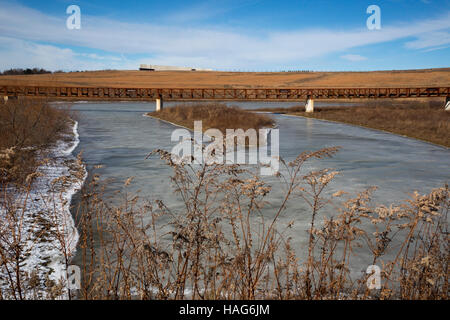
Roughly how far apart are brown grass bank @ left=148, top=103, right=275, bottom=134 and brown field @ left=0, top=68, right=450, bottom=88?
211 ft

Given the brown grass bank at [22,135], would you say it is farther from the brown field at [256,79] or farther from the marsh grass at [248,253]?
the brown field at [256,79]

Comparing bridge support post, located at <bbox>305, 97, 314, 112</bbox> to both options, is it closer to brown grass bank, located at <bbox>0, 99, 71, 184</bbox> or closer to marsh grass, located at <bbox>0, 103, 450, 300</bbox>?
brown grass bank, located at <bbox>0, 99, 71, 184</bbox>

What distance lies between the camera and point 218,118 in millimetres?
29703

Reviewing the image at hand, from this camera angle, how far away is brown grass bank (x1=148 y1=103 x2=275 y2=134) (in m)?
27.7

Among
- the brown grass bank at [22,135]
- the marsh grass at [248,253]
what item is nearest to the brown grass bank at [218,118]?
the brown grass bank at [22,135]

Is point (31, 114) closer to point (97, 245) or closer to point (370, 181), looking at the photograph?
point (97, 245)

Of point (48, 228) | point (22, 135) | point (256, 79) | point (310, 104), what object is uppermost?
point (256, 79)

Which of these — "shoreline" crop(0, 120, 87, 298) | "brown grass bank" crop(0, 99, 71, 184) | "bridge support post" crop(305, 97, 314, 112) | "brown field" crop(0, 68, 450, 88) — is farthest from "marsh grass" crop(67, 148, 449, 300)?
"brown field" crop(0, 68, 450, 88)

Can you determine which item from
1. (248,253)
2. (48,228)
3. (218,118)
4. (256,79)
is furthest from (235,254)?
(256,79)

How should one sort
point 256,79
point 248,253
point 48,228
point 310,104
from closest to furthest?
point 248,253 < point 48,228 < point 310,104 < point 256,79

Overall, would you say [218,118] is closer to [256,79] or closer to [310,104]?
[310,104]

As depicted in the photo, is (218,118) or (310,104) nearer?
(218,118)

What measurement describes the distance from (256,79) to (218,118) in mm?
93835
